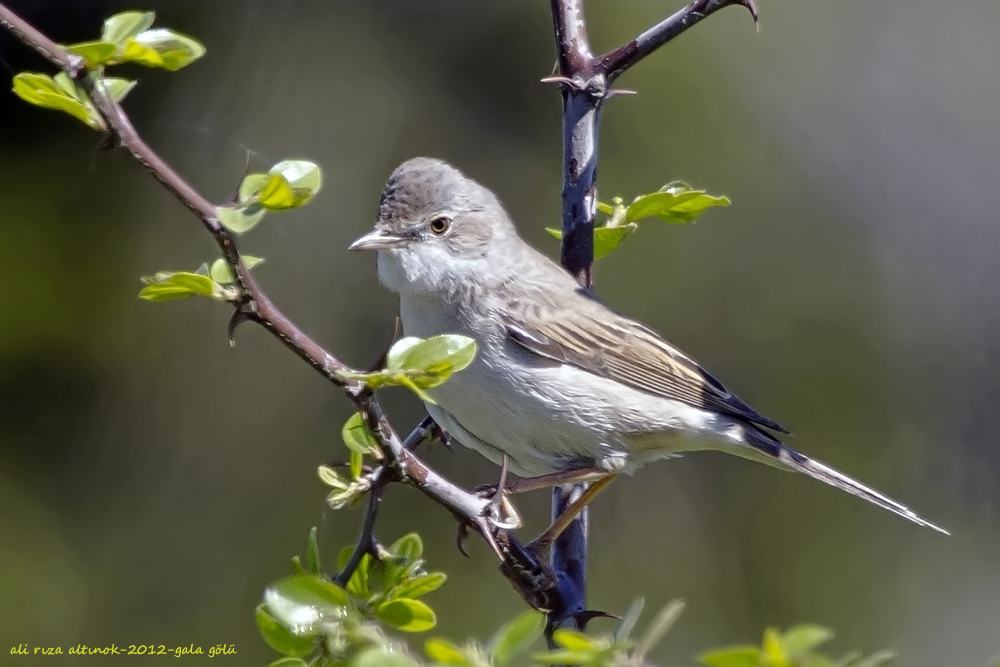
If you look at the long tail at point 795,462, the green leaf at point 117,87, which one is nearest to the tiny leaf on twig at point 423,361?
the green leaf at point 117,87

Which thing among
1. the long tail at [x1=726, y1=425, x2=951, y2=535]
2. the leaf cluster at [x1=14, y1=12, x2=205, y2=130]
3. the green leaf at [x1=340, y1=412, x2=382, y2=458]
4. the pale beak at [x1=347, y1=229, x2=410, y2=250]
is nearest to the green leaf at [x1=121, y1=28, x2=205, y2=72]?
the leaf cluster at [x1=14, y1=12, x2=205, y2=130]

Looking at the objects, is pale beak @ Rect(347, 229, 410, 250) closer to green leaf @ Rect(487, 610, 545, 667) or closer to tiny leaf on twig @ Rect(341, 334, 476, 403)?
tiny leaf on twig @ Rect(341, 334, 476, 403)

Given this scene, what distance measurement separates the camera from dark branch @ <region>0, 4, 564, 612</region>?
1.49 metres

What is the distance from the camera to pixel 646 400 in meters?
3.42

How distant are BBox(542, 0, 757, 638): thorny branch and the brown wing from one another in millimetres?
342

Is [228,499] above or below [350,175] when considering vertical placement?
below

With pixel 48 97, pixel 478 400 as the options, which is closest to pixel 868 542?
pixel 478 400

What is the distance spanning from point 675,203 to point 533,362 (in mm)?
784

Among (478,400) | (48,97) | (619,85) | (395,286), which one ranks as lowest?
(478,400)

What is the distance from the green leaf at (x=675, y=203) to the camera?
2.61 metres

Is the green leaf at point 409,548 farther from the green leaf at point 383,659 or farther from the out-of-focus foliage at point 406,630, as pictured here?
the green leaf at point 383,659

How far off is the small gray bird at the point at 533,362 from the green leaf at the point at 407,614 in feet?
3.63

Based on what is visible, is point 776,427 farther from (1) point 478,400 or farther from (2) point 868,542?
(2) point 868,542

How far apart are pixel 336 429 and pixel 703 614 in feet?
7.95
